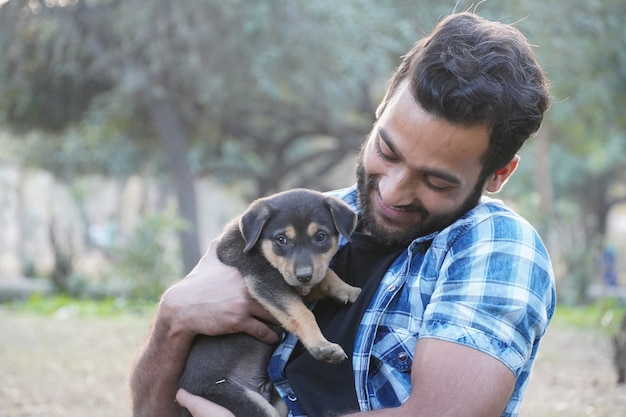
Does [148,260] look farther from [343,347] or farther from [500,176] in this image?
[500,176]

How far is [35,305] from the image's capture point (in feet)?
48.8

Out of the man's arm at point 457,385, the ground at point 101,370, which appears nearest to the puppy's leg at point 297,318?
the man's arm at point 457,385

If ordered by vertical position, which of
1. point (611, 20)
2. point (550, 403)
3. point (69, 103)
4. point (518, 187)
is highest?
point (611, 20)

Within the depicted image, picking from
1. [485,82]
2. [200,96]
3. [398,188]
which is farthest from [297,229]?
[200,96]

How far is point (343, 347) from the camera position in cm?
288

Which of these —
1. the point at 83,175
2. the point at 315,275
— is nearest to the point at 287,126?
the point at 83,175

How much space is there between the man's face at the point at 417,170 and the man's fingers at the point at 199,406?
867 millimetres

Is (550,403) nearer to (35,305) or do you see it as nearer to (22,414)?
(22,414)

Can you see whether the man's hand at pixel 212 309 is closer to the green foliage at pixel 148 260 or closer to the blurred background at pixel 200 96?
the blurred background at pixel 200 96

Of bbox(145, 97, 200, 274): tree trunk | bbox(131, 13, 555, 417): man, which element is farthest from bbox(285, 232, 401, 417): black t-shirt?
bbox(145, 97, 200, 274): tree trunk

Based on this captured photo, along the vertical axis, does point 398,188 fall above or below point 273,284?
above

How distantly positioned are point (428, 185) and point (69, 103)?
16368mm

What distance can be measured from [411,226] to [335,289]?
437 millimetres

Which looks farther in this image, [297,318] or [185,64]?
[185,64]
